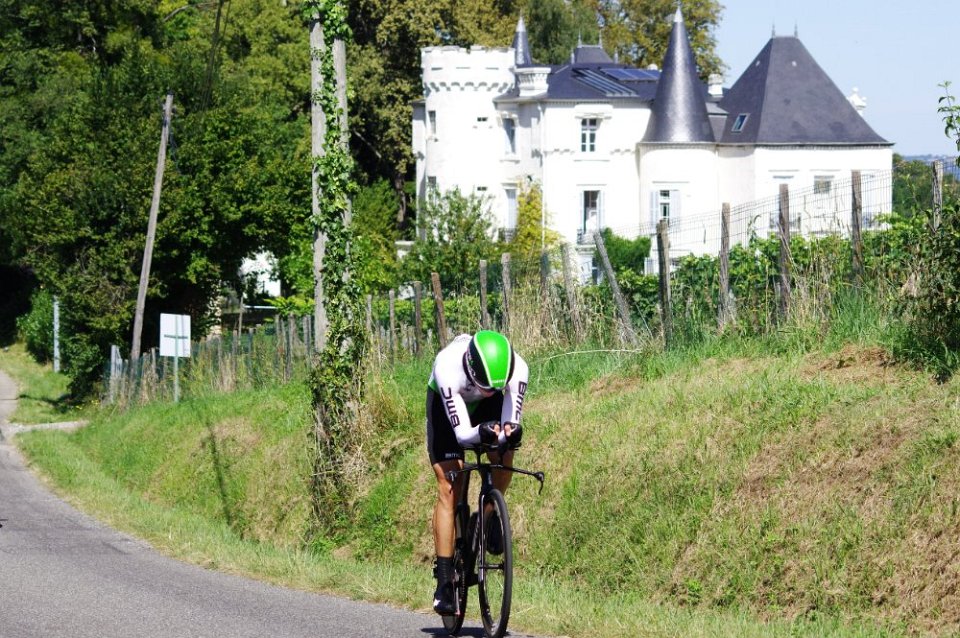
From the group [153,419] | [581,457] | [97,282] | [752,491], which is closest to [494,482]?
[752,491]

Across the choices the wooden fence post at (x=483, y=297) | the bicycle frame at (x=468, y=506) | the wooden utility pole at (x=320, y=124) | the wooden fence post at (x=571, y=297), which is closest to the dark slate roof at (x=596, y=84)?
the wooden fence post at (x=483, y=297)

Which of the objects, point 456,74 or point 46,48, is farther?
point 456,74

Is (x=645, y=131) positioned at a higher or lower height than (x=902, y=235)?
higher

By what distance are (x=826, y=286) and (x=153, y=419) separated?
58.6ft

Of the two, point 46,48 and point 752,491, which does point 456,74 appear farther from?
point 752,491

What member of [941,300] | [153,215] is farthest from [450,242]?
[941,300]

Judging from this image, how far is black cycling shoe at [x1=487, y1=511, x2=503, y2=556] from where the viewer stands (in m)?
8.23

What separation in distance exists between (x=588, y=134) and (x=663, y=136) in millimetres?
3498

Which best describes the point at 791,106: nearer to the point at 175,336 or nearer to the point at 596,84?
the point at 596,84

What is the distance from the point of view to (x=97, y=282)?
1807 inches

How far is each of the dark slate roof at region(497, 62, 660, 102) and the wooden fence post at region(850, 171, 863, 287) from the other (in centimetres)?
5175

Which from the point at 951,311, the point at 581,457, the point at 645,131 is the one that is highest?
the point at 645,131

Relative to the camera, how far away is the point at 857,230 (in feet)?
45.6

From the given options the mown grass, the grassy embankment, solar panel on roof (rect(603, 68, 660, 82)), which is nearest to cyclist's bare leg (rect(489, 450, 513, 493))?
the grassy embankment
